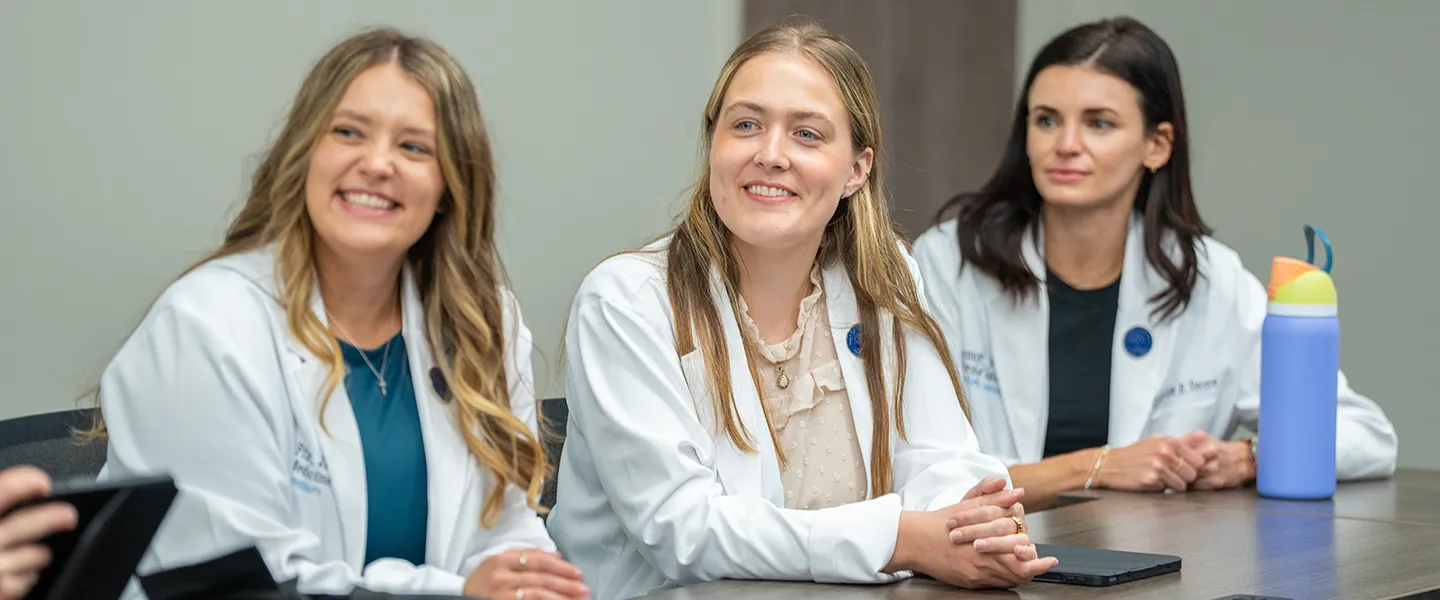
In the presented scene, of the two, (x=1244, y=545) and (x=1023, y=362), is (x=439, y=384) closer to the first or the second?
(x=1244, y=545)

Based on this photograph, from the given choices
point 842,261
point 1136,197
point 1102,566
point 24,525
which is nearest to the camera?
point 24,525

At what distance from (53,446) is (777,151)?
105cm

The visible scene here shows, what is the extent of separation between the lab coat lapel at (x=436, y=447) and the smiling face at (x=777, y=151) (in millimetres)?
451

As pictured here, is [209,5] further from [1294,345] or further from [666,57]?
[1294,345]

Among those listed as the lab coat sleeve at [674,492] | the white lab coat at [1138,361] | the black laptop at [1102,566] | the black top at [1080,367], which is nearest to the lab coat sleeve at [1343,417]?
the white lab coat at [1138,361]

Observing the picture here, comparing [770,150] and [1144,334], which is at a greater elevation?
[770,150]

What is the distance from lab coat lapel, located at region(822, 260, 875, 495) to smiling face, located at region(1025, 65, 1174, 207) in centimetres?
80

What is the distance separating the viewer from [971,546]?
1793 mm

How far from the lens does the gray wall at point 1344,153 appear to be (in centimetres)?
446

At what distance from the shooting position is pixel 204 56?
10.2ft

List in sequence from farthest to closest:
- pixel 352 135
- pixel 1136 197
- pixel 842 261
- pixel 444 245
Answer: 1. pixel 1136 197
2. pixel 842 261
3. pixel 444 245
4. pixel 352 135

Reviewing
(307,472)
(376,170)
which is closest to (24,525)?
(307,472)

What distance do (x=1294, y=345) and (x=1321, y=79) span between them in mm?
2501

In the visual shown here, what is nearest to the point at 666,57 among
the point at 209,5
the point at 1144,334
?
the point at 209,5
